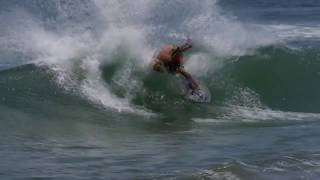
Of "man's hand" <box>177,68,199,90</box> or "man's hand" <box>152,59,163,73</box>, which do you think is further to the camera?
"man's hand" <box>152,59,163,73</box>

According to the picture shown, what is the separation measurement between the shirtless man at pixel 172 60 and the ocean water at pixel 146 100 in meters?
0.69

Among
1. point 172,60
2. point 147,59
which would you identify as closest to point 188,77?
point 172,60

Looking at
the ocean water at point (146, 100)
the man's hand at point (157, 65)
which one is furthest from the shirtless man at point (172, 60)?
the ocean water at point (146, 100)

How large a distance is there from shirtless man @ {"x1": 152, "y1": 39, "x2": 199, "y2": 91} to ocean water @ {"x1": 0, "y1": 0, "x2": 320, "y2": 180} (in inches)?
27.0

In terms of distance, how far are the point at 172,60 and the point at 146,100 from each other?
1247mm

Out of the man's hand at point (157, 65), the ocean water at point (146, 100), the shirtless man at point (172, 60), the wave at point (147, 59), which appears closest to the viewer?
the ocean water at point (146, 100)

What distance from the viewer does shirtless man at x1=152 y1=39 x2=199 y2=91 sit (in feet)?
50.1

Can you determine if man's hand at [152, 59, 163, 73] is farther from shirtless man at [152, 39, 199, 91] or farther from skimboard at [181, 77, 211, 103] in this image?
skimboard at [181, 77, 211, 103]

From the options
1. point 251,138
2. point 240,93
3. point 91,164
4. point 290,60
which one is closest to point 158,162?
point 91,164

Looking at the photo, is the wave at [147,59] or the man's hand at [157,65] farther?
the wave at [147,59]

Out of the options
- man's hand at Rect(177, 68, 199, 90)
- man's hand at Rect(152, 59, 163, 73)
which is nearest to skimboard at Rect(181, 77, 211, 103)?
man's hand at Rect(177, 68, 199, 90)

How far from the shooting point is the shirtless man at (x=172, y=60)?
15281 mm

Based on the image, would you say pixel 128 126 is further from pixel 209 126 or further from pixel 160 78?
pixel 160 78

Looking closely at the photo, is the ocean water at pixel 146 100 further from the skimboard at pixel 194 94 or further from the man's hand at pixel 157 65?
the man's hand at pixel 157 65
